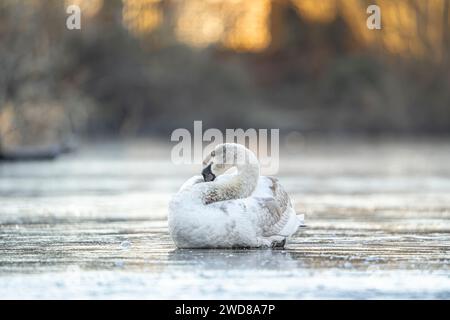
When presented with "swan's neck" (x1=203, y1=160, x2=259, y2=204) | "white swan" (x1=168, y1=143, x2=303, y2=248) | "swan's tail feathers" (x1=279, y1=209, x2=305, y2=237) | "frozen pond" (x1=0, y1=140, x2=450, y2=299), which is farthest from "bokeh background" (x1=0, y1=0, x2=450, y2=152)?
"swan's neck" (x1=203, y1=160, x2=259, y2=204)

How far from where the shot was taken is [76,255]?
11070 millimetres

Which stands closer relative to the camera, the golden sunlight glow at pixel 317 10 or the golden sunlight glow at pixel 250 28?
the golden sunlight glow at pixel 250 28

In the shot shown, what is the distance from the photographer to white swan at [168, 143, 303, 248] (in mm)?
10906

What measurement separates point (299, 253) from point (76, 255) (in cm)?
200

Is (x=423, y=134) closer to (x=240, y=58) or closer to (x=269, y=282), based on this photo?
(x=240, y=58)

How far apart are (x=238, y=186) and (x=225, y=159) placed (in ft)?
1.46

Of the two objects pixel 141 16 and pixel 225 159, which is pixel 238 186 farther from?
pixel 141 16

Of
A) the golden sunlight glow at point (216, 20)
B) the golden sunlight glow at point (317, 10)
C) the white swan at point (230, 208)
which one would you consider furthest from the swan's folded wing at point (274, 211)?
the golden sunlight glow at point (317, 10)

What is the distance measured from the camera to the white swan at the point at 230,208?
35.8 ft

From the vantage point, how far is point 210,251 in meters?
11.0

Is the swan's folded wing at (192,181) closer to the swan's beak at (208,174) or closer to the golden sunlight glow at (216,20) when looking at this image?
the swan's beak at (208,174)

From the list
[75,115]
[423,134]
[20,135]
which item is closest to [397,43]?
[423,134]

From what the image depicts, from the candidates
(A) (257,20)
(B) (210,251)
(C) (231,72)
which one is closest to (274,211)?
(B) (210,251)

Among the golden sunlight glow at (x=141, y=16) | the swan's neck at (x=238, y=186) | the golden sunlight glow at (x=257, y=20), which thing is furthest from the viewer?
the golden sunlight glow at (x=141, y=16)
